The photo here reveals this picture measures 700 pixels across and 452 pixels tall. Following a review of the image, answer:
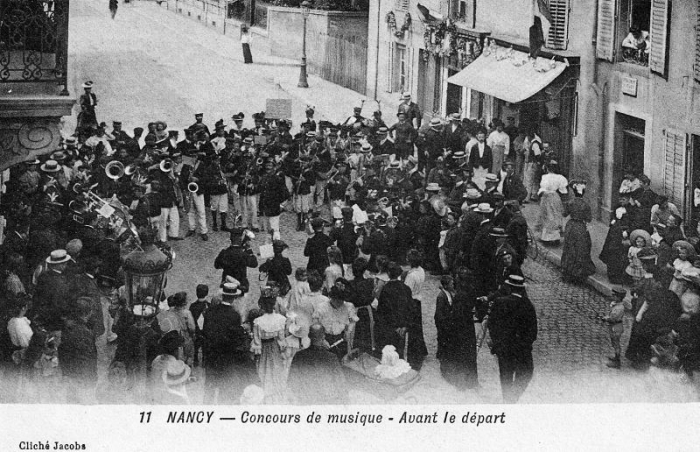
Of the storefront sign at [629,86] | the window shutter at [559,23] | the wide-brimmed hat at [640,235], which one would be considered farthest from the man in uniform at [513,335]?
the window shutter at [559,23]

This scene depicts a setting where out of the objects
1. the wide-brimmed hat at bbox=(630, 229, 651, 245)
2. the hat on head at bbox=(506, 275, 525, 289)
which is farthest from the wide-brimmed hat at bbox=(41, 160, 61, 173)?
the wide-brimmed hat at bbox=(630, 229, 651, 245)

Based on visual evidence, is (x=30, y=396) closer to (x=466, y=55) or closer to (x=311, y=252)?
(x=311, y=252)

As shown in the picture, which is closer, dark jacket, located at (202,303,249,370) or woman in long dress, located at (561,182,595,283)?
dark jacket, located at (202,303,249,370)

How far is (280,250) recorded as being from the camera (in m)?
12.8

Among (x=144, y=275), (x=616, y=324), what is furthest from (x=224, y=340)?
(x=616, y=324)

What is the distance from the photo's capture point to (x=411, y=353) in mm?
11836

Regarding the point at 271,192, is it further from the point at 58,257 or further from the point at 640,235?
the point at 640,235

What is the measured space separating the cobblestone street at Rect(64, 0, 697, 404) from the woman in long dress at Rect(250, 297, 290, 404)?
75cm

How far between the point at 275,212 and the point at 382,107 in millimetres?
14213

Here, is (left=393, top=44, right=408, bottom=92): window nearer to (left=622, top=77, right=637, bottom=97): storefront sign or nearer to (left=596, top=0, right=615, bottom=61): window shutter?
(left=596, top=0, right=615, bottom=61): window shutter

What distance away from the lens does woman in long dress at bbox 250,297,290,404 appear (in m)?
10.2

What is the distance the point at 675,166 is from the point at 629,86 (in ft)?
7.79

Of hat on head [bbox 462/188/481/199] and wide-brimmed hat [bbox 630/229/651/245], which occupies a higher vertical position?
hat on head [bbox 462/188/481/199]

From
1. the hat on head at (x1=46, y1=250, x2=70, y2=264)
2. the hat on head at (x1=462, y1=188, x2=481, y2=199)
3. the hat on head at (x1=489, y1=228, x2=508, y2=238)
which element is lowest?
the hat on head at (x1=489, y1=228, x2=508, y2=238)
